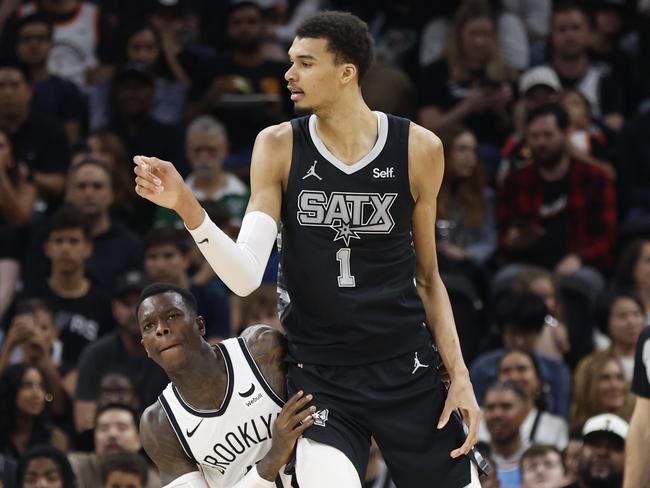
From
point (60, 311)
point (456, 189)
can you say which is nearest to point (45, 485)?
point (60, 311)

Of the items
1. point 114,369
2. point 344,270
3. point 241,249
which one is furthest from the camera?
point 114,369

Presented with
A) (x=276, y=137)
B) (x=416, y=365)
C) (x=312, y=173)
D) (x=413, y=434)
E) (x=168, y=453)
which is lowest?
(x=168, y=453)

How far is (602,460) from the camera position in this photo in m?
8.02

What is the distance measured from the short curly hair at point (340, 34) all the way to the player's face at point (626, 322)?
4420 mm

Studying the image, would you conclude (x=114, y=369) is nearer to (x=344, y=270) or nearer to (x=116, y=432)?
(x=116, y=432)

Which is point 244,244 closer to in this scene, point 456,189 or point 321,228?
point 321,228

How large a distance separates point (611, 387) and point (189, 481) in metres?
3.88

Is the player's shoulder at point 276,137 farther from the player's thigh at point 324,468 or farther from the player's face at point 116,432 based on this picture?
the player's face at point 116,432

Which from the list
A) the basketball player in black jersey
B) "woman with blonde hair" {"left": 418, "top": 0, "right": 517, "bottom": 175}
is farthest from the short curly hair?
"woman with blonde hair" {"left": 418, "top": 0, "right": 517, "bottom": 175}

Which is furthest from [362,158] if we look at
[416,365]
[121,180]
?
[121,180]

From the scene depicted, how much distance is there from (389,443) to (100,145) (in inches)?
234

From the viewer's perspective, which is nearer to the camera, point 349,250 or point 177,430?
point 349,250

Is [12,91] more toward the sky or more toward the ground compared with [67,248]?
more toward the sky

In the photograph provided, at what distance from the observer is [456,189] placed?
1068 centimetres
